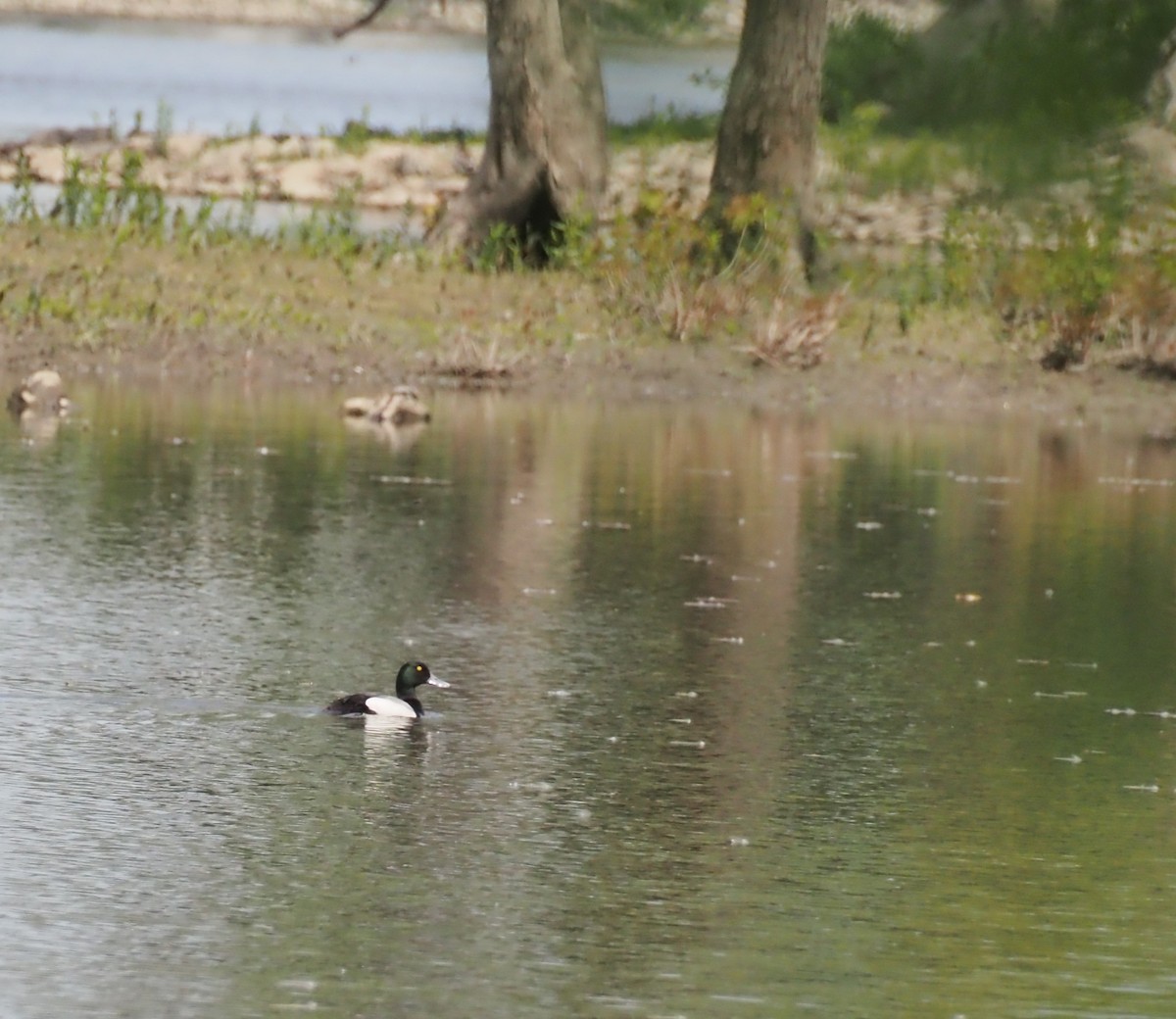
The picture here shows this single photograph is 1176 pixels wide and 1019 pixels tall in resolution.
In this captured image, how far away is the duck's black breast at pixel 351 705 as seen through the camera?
10.5 meters

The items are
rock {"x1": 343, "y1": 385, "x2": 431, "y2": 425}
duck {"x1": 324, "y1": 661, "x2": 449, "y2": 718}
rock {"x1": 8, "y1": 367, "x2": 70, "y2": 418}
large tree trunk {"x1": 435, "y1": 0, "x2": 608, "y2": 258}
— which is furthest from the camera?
large tree trunk {"x1": 435, "y1": 0, "x2": 608, "y2": 258}

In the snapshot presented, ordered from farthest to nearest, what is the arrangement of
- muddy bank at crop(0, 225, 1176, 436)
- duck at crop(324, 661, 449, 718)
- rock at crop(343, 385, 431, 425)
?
muddy bank at crop(0, 225, 1176, 436)
rock at crop(343, 385, 431, 425)
duck at crop(324, 661, 449, 718)

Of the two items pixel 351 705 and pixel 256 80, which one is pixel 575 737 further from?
pixel 256 80

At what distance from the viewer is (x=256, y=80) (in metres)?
103

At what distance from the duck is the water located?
22.7m

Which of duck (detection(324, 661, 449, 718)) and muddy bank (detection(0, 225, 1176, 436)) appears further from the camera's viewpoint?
muddy bank (detection(0, 225, 1176, 436))

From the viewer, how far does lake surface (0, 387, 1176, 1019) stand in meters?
7.23

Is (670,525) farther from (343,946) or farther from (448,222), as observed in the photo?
(448,222)

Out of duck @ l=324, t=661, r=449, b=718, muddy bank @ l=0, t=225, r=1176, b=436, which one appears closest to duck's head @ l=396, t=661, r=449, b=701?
duck @ l=324, t=661, r=449, b=718

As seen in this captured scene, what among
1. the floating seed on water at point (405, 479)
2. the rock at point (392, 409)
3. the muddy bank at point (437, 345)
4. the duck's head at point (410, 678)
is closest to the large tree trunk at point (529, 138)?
the muddy bank at point (437, 345)

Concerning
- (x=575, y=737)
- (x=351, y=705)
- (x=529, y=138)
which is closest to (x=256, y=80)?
(x=529, y=138)

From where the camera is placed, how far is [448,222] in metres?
29.2

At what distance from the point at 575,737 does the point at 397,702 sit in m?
0.76

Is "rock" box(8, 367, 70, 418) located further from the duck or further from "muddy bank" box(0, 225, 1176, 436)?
the duck
